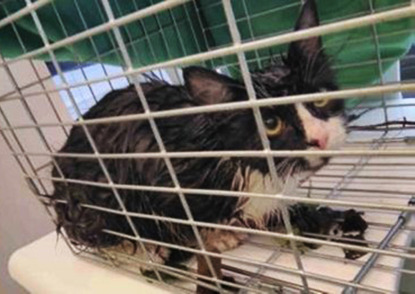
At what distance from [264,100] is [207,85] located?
0.17 meters

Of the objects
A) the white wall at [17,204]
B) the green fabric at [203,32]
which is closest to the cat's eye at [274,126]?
the green fabric at [203,32]

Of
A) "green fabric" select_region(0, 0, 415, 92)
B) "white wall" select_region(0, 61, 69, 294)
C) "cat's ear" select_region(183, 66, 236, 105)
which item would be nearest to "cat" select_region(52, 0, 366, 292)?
"cat's ear" select_region(183, 66, 236, 105)

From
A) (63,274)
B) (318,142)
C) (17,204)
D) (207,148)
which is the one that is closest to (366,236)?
(318,142)

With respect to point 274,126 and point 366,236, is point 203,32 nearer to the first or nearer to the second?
point 274,126

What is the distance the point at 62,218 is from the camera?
2.41 ft

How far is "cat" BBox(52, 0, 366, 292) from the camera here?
1.74 ft

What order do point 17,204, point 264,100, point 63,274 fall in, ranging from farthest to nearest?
point 17,204, point 63,274, point 264,100

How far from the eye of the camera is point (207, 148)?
0.60m

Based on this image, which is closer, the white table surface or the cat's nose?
the cat's nose

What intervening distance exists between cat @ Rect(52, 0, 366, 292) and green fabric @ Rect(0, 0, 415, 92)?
0.13 meters

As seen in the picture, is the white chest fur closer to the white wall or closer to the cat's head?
the cat's head

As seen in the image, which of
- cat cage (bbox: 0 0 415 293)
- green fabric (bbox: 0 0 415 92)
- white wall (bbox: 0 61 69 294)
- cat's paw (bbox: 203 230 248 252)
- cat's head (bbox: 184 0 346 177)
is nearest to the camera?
cat cage (bbox: 0 0 415 293)

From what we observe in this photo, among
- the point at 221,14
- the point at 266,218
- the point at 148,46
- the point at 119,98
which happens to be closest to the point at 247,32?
the point at 221,14

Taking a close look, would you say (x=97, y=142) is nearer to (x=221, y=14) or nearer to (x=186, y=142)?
(x=186, y=142)
